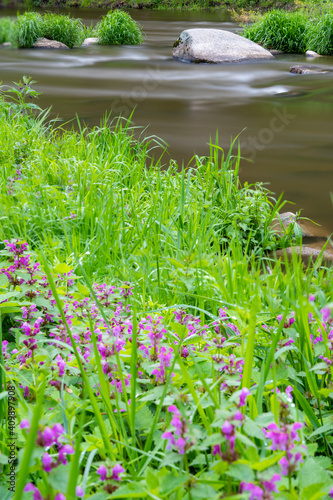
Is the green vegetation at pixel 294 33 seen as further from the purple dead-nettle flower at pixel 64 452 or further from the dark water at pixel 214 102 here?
the purple dead-nettle flower at pixel 64 452

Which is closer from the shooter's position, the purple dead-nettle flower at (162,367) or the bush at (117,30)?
the purple dead-nettle flower at (162,367)

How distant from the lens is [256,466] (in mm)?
805

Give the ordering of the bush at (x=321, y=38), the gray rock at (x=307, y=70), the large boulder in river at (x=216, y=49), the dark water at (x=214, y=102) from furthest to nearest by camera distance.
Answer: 1. the bush at (x=321, y=38)
2. the large boulder in river at (x=216, y=49)
3. the gray rock at (x=307, y=70)
4. the dark water at (x=214, y=102)

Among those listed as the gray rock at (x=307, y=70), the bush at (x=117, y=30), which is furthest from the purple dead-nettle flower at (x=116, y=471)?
the bush at (x=117, y=30)

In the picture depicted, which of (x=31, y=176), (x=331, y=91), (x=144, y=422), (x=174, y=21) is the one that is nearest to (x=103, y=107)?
(x=331, y=91)

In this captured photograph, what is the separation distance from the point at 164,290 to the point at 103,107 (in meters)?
7.18

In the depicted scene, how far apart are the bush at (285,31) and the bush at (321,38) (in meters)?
0.29

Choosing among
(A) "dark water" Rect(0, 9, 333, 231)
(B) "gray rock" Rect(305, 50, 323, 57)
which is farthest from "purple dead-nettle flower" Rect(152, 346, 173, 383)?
(B) "gray rock" Rect(305, 50, 323, 57)

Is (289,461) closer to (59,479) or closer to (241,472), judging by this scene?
(241,472)

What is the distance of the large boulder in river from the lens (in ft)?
42.9

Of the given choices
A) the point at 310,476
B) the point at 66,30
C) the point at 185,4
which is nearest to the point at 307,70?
the point at 66,30

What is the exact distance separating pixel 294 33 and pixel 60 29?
6863 millimetres

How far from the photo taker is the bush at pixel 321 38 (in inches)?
527

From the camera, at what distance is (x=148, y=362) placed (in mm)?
1317
